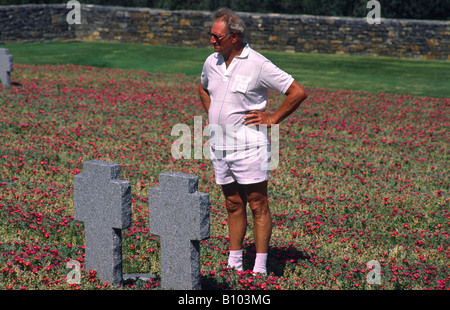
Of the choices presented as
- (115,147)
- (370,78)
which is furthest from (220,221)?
(370,78)

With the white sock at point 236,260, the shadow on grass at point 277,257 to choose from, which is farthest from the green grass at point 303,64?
the white sock at point 236,260

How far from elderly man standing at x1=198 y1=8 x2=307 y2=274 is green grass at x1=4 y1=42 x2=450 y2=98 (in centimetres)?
1257

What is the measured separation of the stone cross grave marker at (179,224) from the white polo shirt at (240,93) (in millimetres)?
665

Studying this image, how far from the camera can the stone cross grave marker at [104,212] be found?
4.63 m

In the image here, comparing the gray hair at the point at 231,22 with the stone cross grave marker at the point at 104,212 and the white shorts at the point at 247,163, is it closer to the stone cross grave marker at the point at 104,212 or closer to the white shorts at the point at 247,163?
the white shorts at the point at 247,163

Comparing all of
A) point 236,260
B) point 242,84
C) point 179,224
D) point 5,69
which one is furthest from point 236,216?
point 5,69

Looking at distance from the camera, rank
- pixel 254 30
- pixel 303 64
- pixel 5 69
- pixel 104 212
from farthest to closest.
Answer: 1. pixel 254 30
2. pixel 303 64
3. pixel 5 69
4. pixel 104 212

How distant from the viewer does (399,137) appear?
11836 mm

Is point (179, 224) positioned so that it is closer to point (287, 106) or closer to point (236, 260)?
point (236, 260)

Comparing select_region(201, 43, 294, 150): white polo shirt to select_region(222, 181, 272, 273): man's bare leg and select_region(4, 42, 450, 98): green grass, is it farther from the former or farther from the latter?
select_region(4, 42, 450, 98): green grass

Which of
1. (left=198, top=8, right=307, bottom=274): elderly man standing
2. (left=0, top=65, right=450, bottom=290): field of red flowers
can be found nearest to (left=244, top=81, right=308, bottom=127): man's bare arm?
(left=198, top=8, right=307, bottom=274): elderly man standing

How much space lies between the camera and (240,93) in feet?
16.1

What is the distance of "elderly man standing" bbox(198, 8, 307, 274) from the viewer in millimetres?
4871

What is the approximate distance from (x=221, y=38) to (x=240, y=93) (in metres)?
0.46
